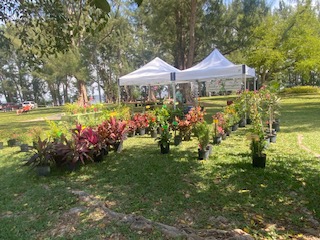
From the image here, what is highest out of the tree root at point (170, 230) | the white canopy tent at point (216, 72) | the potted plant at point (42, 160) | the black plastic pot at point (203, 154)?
the white canopy tent at point (216, 72)

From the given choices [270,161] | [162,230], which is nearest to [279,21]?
[270,161]

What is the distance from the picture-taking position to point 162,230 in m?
2.21

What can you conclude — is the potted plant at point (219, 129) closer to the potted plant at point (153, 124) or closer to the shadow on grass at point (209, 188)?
the shadow on grass at point (209, 188)

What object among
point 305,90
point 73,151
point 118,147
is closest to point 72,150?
point 73,151

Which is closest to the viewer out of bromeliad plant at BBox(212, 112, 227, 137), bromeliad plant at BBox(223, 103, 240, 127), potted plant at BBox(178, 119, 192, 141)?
bromeliad plant at BBox(212, 112, 227, 137)

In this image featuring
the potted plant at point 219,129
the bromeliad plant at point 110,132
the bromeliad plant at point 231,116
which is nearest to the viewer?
the bromeliad plant at point 110,132

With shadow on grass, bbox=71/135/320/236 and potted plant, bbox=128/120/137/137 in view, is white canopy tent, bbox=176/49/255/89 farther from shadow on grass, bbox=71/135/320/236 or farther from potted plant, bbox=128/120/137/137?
shadow on grass, bbox=71/135/320/236

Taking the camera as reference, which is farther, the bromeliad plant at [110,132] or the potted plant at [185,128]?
the potted plant at [185,128]

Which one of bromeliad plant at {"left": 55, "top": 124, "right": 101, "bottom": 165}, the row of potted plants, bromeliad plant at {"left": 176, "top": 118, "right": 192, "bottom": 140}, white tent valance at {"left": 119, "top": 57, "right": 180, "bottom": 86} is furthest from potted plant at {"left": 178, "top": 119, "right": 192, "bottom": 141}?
white tent valance at {"left": 119, "top": 57, "right": 180, "bottom": 86}

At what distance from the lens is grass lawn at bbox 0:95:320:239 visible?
2.34 meters

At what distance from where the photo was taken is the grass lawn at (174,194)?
7.67ft

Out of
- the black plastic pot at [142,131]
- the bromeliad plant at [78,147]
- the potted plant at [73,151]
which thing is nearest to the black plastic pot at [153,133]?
the black plastic pot at [142,131]

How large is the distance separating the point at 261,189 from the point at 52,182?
2.84 m

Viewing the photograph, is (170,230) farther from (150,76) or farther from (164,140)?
(150,76)
